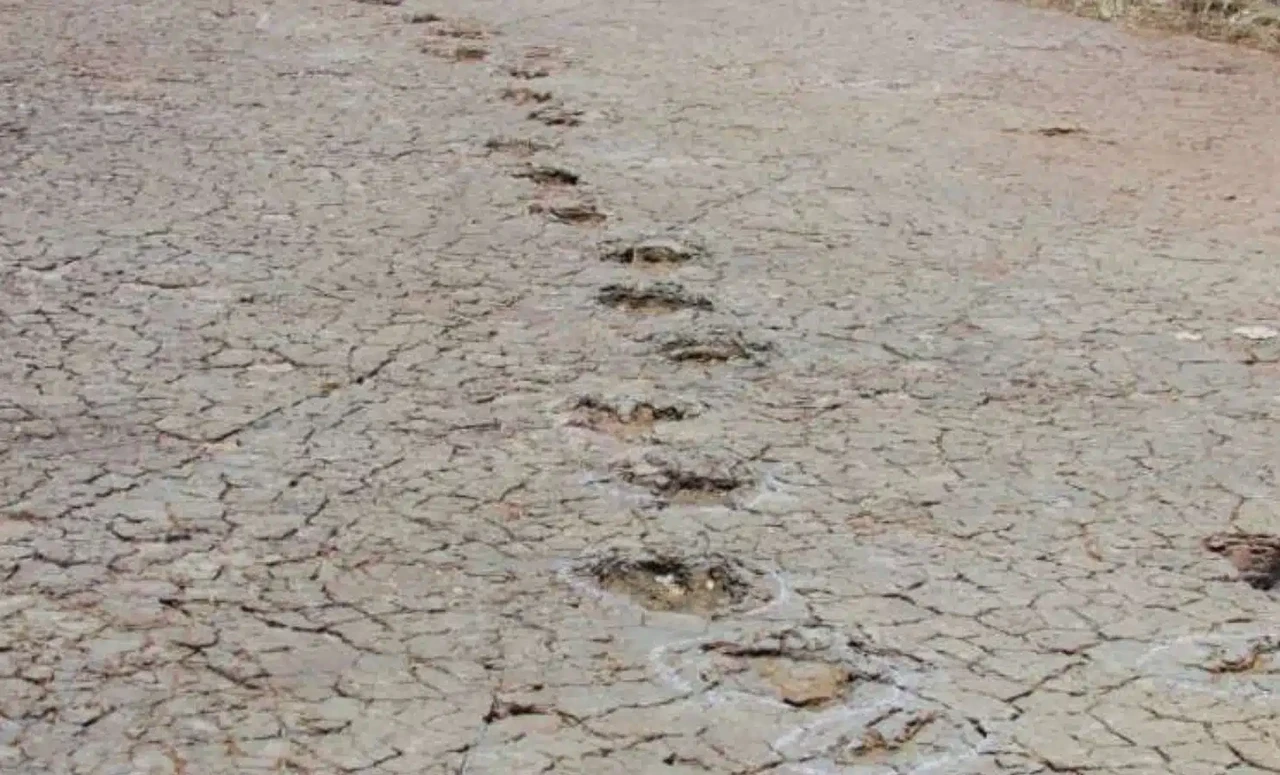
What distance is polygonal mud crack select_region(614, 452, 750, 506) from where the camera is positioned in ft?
10.7

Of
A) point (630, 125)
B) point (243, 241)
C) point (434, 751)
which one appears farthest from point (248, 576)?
point (630, 125)

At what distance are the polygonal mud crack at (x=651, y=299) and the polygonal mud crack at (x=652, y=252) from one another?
7.9 inches

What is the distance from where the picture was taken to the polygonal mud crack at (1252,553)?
3.01m

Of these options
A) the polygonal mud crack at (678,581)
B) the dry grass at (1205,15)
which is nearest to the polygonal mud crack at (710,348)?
the polygonal mud crack at (678,581)

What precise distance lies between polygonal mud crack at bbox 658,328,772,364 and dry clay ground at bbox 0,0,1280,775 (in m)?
0.01

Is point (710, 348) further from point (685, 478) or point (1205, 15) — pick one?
point (1205, 15)

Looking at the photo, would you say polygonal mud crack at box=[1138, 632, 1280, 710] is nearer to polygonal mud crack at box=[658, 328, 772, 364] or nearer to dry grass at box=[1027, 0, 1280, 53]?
polygonal mud crack at box=[658, 328, 772, 364]

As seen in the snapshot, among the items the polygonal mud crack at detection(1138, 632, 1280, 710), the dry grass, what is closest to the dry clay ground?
the polygonal mud crack at detection(1138, 632, 1280, 710)

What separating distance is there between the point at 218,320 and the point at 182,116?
6.40ft

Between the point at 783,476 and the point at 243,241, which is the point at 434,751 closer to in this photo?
the point at 783,476

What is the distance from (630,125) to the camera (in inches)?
230

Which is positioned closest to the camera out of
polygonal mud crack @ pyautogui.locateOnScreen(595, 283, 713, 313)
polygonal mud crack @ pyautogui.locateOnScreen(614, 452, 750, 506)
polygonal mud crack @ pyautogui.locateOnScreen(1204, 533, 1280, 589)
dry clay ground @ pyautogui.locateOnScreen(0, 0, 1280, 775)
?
dry clay ground @ pyautogui.locateOnScreen(0, 0, 1280, 775)

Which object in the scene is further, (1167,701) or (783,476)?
(783,476)

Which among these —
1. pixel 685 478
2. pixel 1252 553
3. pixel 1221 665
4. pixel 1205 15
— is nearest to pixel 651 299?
pixel 685 478
